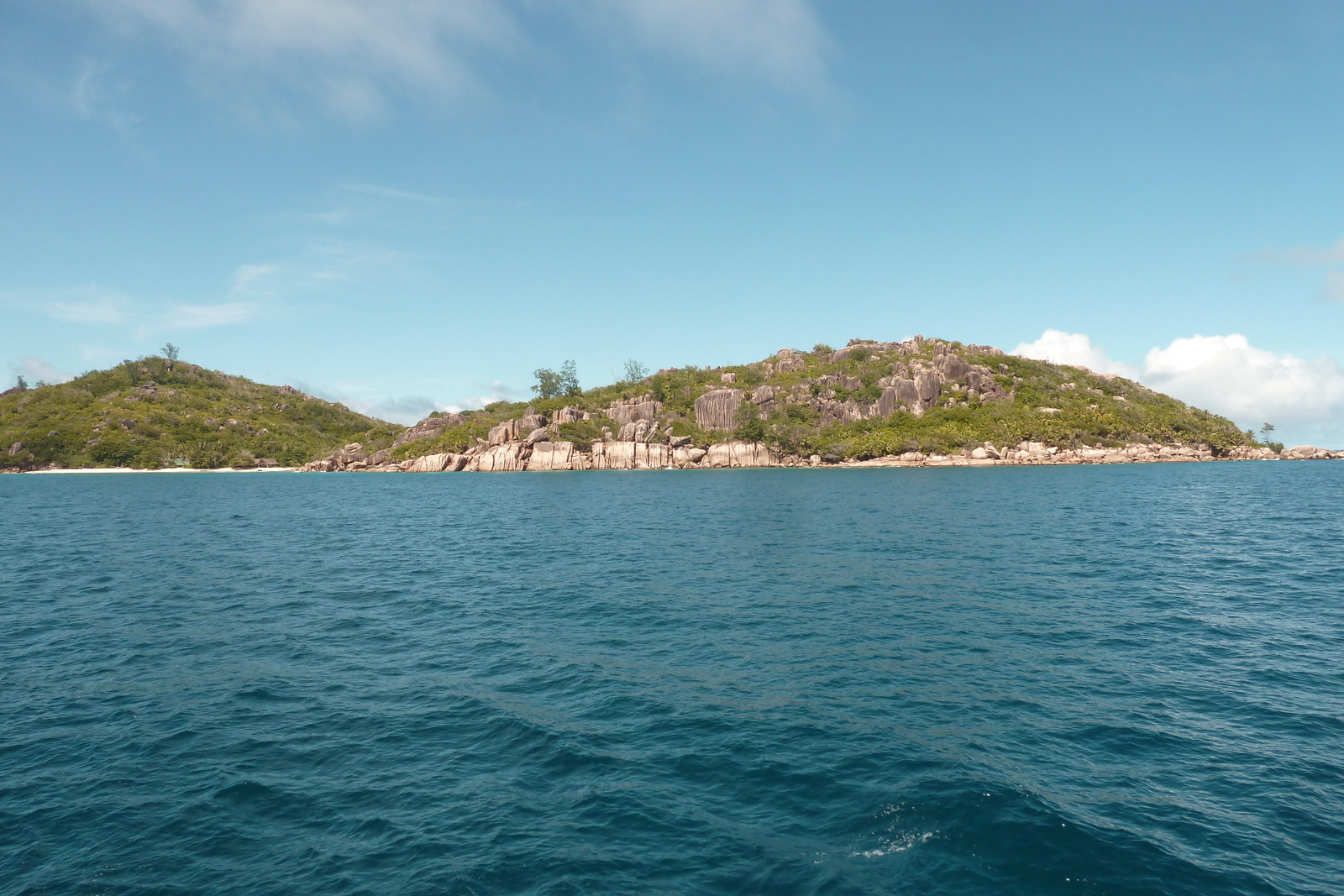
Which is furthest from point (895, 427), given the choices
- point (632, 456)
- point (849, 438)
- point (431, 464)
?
point (431, 464)

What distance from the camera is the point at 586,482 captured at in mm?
126875

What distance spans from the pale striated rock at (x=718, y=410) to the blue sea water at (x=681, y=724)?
495 feet

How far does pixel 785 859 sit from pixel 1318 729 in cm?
1653

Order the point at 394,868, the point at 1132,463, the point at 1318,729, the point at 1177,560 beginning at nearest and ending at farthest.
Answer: the point at 394,868 < the point at 1318,729 < the point at 1177,560 < the point at 1132,463

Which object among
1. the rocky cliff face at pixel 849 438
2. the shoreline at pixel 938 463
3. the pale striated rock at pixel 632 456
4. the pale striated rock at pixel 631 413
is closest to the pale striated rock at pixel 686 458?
the rocky cliff face at pixel 849 438

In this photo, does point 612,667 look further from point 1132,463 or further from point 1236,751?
point 1132,463

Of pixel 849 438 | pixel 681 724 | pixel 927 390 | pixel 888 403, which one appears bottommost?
pixel 681 724

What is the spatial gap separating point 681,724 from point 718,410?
179 metres

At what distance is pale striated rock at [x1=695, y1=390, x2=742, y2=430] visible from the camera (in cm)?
19462

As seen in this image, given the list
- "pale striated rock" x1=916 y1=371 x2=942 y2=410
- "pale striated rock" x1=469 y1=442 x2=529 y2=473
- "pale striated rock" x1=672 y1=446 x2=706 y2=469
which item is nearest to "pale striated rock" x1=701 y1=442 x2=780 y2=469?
"pale striated rock" x1=672 y1=446 x2=706 y2=469

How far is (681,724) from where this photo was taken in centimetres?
1845

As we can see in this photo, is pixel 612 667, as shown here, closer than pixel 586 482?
Yes

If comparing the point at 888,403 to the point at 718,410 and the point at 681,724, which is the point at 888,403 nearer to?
the point at 718,410

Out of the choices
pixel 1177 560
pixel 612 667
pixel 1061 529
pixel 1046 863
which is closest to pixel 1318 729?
pixel 1046 863
